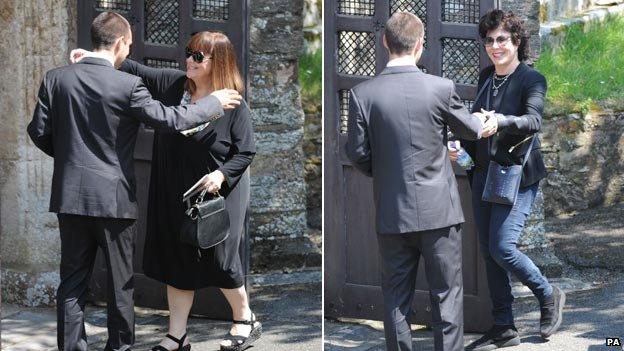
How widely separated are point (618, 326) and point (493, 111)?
1550 millimetres

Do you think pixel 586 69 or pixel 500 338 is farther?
pixel 586 69

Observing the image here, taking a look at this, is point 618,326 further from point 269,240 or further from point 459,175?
→ point 269,240

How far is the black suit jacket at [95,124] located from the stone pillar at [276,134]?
205 cm

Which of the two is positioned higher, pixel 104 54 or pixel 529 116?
pixel 104 54

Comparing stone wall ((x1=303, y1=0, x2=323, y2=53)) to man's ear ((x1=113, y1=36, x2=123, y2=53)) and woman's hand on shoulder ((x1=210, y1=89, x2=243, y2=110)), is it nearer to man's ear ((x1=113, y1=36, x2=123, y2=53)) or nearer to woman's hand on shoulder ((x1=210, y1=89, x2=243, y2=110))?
woman's hand on shoulder ((x1=210, y1=89, x2=243, y2=110))

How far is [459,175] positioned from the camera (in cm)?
688

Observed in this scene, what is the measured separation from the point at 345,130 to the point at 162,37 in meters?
1.23

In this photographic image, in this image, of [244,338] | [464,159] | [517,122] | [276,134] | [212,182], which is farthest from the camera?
[276,134]

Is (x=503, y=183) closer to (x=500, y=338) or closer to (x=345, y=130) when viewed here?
(x=500, y=338)

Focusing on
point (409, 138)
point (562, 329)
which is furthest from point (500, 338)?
point (409, 138)

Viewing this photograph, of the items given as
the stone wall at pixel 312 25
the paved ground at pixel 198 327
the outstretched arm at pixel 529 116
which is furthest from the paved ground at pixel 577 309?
the stone wall at pixel 312 25

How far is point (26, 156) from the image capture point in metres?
7.50

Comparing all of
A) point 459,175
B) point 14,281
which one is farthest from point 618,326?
point 14,281

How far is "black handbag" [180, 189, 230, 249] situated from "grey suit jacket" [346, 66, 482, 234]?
2.86 feet
